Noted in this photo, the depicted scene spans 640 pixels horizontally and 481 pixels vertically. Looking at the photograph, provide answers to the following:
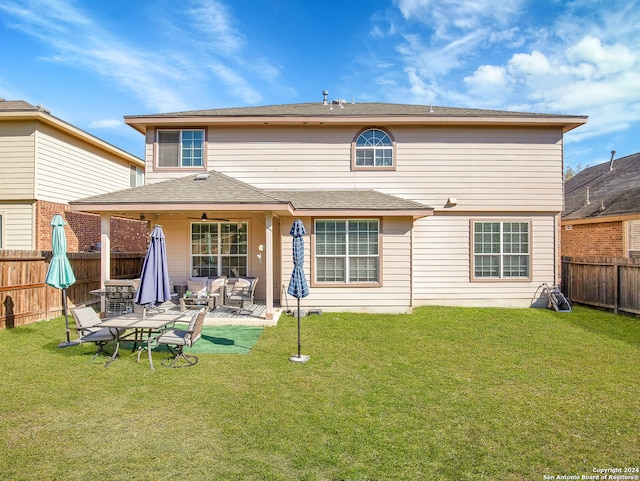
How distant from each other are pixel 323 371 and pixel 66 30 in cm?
1354

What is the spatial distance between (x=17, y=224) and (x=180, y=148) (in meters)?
5.39

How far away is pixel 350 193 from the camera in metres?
11.2

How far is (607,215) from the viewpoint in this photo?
1314 centimetres

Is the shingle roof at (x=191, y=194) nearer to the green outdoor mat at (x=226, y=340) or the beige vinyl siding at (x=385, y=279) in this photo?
the beige vinyl siding at (x=385, y=279)

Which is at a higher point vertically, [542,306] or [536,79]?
[536,79]

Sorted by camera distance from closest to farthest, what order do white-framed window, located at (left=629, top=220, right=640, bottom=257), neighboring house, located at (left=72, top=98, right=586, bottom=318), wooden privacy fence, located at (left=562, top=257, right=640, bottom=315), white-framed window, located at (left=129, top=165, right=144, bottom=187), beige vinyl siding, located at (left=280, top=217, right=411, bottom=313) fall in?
1. wooden privacy fence, located at (left=562, top=257, right=640, bottom=315)
2. beige vinyl siding, located at (left=280, top=217, right=411, bottom=313)
3. neighboring house, located at (left=72, top=98, right=586, bottom=318)
4. white-framed window, located at (left=629, top=220, right=640, bottom=257)
5. white-framed window, located at (left=129, top=165, right=144, bottom=187)

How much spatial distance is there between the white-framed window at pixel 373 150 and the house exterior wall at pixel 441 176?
0.81 ft

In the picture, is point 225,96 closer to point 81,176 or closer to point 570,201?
point 81,176

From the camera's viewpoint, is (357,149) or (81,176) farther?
(81,176)

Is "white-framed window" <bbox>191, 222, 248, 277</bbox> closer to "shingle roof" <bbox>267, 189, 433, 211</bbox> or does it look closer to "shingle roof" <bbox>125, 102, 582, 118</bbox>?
"shingle roof" <bbox>267, 189, 433, 211</bbox>

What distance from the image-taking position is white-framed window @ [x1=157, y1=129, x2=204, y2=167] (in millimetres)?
11445

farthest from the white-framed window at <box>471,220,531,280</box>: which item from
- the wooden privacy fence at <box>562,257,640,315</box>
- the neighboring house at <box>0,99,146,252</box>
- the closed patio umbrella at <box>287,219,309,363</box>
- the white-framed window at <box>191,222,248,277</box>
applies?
the neighboring house at <box>0,99,146,252</box>

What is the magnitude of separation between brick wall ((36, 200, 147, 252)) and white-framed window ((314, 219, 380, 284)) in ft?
27.9

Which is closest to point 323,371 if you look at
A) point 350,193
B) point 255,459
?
point 255,459
